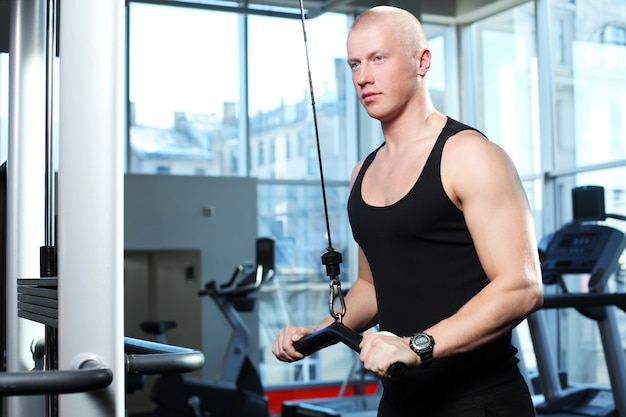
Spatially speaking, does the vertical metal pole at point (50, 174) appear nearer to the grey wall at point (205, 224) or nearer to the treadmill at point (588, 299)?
the treadmill at point (588, 299)

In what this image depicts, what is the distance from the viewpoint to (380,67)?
1.62 meters

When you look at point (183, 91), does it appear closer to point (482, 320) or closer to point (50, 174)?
point (50, 174)

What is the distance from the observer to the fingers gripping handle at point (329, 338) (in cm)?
145

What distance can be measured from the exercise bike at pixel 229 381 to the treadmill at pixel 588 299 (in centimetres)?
207

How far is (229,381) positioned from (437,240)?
474cm

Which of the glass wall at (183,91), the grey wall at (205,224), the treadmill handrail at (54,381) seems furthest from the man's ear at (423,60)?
the glass wall at (183,91)

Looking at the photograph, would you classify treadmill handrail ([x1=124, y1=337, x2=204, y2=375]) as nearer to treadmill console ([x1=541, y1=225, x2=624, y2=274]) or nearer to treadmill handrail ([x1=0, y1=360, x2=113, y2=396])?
treadmill handrail ([x1=0, y1=360, x2=113, y2=396])

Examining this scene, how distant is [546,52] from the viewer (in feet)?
26.0

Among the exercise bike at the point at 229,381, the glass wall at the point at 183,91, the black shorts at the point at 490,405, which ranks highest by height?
the glass wall at the point at 183,91

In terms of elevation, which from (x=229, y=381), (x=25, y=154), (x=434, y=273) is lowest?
(x=229, y=381)

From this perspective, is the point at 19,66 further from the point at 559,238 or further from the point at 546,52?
the point at 546,52

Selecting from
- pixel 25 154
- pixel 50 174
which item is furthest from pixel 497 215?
pixel 25 154

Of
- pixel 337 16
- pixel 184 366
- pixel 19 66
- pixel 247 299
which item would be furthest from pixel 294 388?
pixel 184 366

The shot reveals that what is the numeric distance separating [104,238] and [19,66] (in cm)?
89
